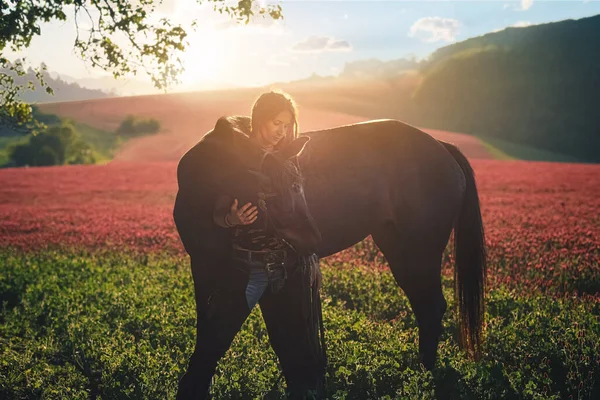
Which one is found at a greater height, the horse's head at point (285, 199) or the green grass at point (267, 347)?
the horse's head at point (285, 199)

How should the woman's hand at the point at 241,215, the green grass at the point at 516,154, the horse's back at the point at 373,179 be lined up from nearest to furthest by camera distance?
1. the woman's hand at the point at 241,215
2. the horse's back at the point at 373,179
3. the green grass at the point at 516,154

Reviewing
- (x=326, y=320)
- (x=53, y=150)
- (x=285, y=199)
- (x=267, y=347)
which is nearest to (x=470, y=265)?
(x=326, y=320)

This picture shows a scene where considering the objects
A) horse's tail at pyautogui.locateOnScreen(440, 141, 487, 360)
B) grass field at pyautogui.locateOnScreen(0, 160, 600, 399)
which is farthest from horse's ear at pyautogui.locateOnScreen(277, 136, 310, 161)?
horse's tail at pyautogui.locateOnScreen(440, 141, 487, 360)

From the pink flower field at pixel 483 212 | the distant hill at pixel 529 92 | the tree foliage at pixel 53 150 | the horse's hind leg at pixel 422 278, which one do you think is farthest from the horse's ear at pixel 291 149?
the distant hill at pixel 529 92

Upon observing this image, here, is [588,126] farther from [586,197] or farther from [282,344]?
[282,344]

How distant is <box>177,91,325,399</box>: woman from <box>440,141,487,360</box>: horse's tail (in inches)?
86.6

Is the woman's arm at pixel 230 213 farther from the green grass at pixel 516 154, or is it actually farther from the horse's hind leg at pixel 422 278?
the green grass at pixel 516 154

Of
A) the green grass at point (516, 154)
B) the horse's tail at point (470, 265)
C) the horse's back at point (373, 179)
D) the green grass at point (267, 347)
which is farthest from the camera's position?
the green grass at point (516, 154)

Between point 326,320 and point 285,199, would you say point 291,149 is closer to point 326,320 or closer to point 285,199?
point 285,199

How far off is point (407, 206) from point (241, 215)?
204 centimetres

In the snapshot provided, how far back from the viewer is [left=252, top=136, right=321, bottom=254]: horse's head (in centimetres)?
297

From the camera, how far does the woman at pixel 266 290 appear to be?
2947mm

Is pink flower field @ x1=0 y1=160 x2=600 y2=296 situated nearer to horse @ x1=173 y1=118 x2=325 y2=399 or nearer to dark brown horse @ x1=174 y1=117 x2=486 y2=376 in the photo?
dark brown horse @ x1=174 y1=117 x2=486 y2=376

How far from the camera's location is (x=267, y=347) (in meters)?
5.34
